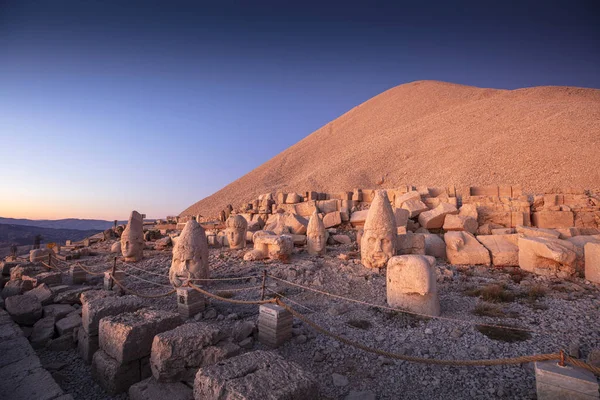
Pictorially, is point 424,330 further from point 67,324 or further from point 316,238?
point 316,238

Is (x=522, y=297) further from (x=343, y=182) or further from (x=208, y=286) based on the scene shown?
(x=343, y=182)

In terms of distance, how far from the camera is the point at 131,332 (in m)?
3.45

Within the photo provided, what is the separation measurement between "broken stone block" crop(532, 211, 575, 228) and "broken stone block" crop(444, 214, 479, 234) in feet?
7.85

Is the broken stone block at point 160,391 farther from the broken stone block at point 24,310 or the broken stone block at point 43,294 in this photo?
the broken stone block at point 43,294

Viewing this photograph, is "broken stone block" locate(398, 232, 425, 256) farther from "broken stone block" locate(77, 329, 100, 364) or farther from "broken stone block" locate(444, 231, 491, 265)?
"broken stone block" locate(77, 329, 100, 364)

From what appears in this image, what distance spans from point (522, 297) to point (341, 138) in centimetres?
4192

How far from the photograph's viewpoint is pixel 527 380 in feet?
10.8

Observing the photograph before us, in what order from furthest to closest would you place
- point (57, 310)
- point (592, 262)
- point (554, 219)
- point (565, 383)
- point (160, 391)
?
point (554, 219), point (592, 262), point (57, 310), point (160, 391), point (565, 383)

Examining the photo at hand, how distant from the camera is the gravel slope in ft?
72.6

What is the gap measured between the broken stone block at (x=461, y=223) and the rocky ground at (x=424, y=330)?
333 centimetres

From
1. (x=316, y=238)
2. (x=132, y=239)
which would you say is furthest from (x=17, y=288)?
(x=316, y=238)

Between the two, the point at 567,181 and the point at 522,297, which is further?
the point at 567,181

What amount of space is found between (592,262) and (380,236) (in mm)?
4166

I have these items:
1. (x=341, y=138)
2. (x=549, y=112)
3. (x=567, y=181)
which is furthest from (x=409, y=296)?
(x=341, y=138)
